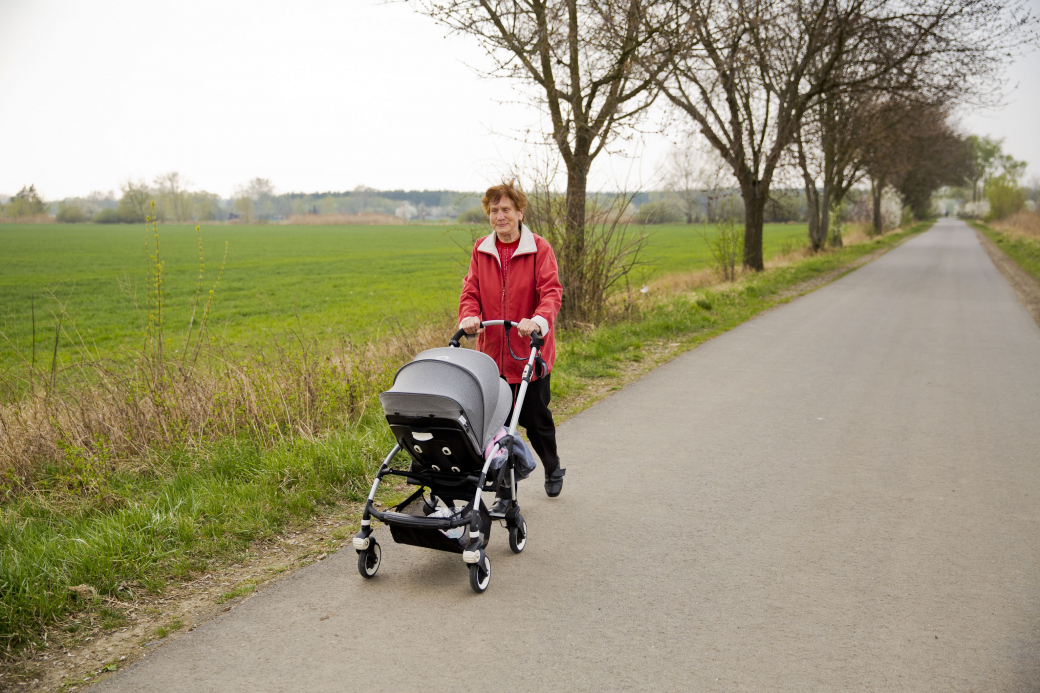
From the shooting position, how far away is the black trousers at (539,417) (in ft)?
15.0

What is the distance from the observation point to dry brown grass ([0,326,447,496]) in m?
5.34

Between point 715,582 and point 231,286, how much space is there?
25582 mm

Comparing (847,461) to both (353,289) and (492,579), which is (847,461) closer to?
(492,579)

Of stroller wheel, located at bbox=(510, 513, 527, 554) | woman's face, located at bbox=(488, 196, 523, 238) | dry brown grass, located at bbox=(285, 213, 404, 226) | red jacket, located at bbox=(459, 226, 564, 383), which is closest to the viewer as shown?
stroller wheel, located at bbox=(510, 513, 527, 554)

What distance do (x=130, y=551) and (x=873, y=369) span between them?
8.29 metres

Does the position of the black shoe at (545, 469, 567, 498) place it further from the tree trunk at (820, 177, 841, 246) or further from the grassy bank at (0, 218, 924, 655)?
the tree trunk at (820, 177, 841, 246)

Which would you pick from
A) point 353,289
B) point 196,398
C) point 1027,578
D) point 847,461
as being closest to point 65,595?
point 196,398

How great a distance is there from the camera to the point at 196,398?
6.09 m

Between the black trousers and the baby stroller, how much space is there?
22.1 inches

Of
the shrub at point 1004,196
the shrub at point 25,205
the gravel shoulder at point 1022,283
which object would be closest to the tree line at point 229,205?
the shrub at point 25,205

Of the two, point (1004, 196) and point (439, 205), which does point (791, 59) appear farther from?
point (1004, 196)

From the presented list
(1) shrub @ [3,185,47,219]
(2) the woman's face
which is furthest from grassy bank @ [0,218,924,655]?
(1) shrub @ [3,185,47,219]

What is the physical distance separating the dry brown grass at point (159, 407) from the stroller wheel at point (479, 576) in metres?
2.54

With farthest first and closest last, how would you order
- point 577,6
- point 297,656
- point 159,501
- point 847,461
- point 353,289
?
1. point 353,289
2. point 577,6
3. point 847,461
4. point 159,501
5. point 297,656
